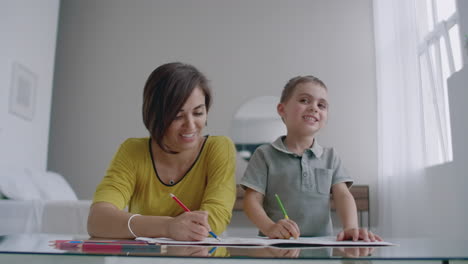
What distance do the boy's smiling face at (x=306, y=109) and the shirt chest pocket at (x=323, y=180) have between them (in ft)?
0.39

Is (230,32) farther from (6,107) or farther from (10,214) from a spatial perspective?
(10,214)

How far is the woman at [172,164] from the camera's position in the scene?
1.03 m

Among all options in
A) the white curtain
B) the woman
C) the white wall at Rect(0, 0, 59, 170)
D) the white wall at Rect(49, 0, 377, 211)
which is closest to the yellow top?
the woman

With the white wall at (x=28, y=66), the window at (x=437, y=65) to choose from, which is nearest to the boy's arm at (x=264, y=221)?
the window at (x=437, y=65)

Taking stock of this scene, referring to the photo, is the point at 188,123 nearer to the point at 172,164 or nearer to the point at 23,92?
the point at 172,164

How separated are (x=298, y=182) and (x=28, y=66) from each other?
11.1ft

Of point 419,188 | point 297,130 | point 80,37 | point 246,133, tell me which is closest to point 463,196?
point 419,188

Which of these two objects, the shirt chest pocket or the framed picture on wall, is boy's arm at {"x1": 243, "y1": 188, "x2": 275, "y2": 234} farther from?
the framed picture on wall

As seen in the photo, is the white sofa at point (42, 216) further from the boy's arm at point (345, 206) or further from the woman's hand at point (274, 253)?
the woman's hand at point (274, 253)

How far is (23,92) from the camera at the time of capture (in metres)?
3.80

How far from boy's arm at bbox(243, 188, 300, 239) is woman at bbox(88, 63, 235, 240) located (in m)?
0.09

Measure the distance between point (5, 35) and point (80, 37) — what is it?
4.17ft

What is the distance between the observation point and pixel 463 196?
86.7 inches

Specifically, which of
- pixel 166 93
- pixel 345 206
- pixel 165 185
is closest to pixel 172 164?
pixel 165 185
